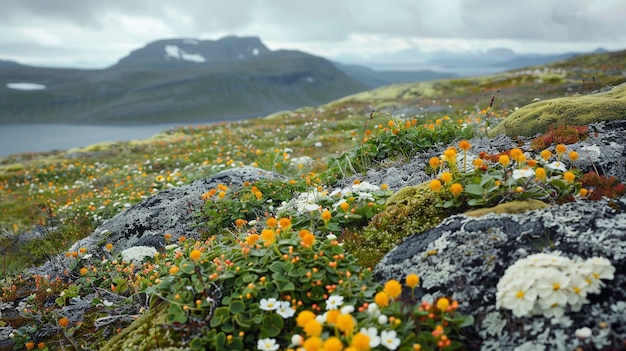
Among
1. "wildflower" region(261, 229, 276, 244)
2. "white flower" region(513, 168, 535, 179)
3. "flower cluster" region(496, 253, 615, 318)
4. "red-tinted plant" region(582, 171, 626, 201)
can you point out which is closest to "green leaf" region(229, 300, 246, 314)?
"wildflower" region(261, 229, 276, 244)

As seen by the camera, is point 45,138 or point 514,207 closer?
point 514,207

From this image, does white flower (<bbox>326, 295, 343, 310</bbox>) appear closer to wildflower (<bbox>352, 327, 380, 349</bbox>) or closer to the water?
wildflower (<bbox>352, 327, 380, 349</bbox>)

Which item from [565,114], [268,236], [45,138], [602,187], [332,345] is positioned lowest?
[45,138]

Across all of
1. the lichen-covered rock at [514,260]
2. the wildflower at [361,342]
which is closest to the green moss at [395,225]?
the lichen-covered rock at [514,260]

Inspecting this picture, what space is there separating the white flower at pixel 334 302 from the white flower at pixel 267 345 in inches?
21.2

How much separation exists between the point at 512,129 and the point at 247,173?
5.32m

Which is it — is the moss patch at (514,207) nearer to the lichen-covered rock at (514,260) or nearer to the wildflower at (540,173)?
the lichen-covered rock at (514,260)

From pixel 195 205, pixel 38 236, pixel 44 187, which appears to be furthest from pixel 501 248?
pixel 44 187

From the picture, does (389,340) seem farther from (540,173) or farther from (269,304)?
(540,173)

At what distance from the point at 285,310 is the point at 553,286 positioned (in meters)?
2.20

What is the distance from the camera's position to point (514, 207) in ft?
14.9

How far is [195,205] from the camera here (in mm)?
8391

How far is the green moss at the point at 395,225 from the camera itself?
195 inches

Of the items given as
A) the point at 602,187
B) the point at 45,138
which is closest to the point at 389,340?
the point at 602,187
